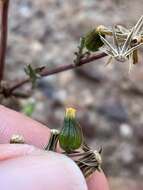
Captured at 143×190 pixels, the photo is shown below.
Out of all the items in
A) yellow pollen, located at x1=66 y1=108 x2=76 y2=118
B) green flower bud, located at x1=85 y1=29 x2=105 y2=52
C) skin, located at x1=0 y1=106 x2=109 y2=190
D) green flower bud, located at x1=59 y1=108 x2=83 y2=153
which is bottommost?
skin, located at x1=0 y1=106 x2=109 y2=190

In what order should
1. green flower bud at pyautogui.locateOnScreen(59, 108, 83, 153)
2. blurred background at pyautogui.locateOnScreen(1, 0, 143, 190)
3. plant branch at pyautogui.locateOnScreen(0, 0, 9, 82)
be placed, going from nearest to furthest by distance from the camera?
green flower bud at pyautogui.locateOnScreen(59, 108, 83, 153), plant branch at pyautogui.locateOnScreen(0, 0, 9, 82), blurred background at pyautogui.locateOnScreen(1, 0, 143, 190)

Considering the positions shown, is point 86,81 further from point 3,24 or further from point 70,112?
point 70,112

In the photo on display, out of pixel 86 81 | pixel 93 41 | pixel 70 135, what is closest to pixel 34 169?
pixel 70 135

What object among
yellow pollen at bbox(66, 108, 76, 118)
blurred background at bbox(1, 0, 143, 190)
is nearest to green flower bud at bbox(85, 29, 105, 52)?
yellow pollen at bbox(66, 108, 76, 118)

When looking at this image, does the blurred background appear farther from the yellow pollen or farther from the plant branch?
the yellow pollen

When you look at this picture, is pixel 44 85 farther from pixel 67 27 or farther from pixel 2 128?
pixel 2 128

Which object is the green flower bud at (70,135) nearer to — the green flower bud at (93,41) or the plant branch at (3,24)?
the green flower bud at (93,41)
